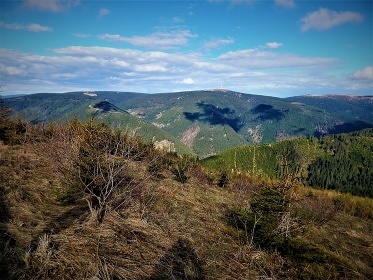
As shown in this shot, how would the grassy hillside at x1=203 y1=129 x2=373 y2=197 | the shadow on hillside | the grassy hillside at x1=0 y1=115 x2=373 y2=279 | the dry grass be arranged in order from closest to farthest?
the dry grass
the grassy hillside at x1=0 y1=115 x2=373 y2=279
the shadow on hillside
the grassy hillside at x1=203 y1=129 x2=373 y2=197

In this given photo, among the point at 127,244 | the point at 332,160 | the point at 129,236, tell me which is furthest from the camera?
the point at 332,160

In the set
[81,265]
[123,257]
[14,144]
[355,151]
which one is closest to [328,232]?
[123,257]

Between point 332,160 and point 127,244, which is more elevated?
point 127,244

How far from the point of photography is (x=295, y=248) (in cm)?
662

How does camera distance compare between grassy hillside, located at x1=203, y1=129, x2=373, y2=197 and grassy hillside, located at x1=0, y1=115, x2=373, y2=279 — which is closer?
grassy hillside, located at x1=0, y1=115, x2=373, y2=279

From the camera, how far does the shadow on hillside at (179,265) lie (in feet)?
16.2

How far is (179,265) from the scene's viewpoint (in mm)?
5367

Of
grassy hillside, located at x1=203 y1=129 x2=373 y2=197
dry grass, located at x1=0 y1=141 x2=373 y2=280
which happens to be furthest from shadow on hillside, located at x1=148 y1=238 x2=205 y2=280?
grassy hillside, located at x1=203 y1=129 x2=373 y2=197

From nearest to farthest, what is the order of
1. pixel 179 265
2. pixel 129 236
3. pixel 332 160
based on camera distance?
pixel 179 265 < pixel 129 236 < pixel 332 160

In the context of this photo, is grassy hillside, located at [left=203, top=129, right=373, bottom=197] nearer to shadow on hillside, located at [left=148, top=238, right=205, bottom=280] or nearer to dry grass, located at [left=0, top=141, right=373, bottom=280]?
dry grass, located at [left=0, top=141, right=373, bottom=280]

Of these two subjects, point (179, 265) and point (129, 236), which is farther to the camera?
point (129, 236)

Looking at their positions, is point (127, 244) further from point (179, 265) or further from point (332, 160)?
point (332, 160)

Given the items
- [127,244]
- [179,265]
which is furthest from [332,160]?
[127,244]

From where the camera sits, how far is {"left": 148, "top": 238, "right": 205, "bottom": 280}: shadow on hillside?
493 cm
